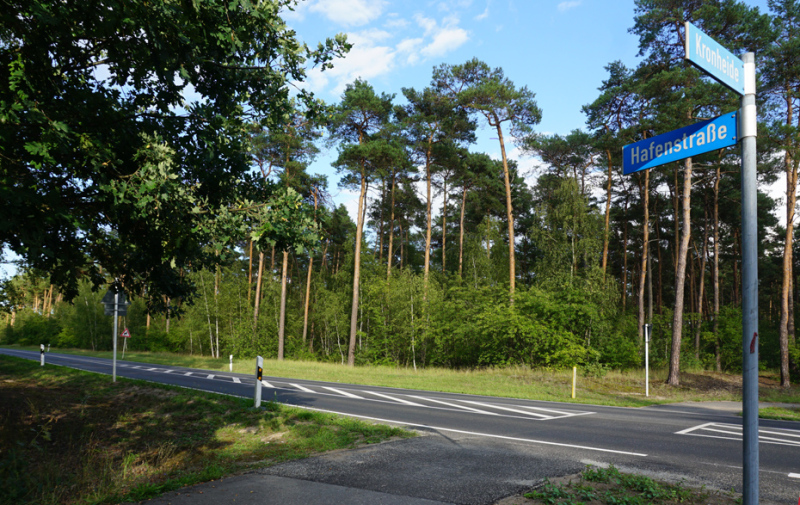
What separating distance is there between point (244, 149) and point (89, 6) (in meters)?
4.12

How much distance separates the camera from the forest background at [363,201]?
6.07 meters

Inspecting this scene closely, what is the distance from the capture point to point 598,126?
2744cm

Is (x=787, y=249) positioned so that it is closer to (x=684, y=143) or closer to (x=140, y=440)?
(x=684, y=143)

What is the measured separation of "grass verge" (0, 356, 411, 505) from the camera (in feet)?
20.3

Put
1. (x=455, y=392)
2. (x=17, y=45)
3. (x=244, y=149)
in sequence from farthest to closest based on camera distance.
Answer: (x=455, y=392)
(x=244, y=149)
(x=17, y=45)

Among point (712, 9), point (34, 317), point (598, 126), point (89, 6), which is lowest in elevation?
point (34, 317)

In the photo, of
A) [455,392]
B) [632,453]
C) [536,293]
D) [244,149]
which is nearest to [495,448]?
[632,453]

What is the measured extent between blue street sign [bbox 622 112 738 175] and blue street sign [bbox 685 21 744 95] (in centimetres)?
23

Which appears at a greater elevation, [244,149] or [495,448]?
[244,149]

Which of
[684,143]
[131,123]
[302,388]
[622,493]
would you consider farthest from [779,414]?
[131,123]

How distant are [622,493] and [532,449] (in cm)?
250

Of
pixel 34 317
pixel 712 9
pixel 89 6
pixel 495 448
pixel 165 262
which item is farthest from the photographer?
pixel 34 317

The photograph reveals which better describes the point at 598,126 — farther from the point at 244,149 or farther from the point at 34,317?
the point at 34,317

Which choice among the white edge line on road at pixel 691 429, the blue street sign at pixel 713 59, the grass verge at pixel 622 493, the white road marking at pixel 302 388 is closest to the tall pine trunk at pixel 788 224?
the white edge line on road at pixel 691 429
